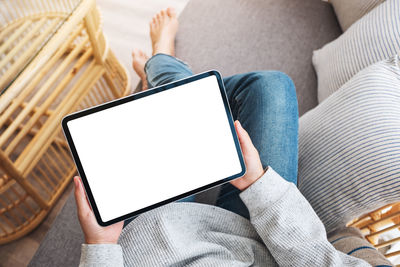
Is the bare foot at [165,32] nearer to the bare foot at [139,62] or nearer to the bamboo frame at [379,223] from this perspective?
the bare foot at [139,62]

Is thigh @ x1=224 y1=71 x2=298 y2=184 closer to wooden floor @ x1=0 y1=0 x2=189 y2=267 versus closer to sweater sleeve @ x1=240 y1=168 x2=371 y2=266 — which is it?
sweater sleeve @ x1=240 y1=168 x2=371 y2=266

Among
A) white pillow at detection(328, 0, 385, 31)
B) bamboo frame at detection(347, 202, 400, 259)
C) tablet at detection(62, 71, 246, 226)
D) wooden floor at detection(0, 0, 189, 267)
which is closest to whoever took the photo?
tablet at detection(62, 71, 246, 226)

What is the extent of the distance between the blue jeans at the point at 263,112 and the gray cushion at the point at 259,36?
0.54ft

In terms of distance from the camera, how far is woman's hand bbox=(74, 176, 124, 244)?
1.58ft

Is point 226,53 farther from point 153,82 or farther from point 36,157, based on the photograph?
point 36,157

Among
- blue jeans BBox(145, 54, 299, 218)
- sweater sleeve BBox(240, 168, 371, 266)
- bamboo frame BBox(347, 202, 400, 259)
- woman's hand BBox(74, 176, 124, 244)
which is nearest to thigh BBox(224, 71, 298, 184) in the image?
blue jeans BBox(145, 54, 299, 218)

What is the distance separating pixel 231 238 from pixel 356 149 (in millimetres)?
308

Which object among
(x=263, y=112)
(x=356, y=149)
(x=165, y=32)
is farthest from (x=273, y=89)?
(x=165, y=32)

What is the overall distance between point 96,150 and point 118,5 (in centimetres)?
119

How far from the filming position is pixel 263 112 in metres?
0.71

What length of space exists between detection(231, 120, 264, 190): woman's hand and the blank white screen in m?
0.02

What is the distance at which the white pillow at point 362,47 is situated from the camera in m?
0.70

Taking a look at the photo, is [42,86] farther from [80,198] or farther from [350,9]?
[350,9]

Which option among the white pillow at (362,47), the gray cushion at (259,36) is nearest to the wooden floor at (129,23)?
the gray cushion at (259,36)
